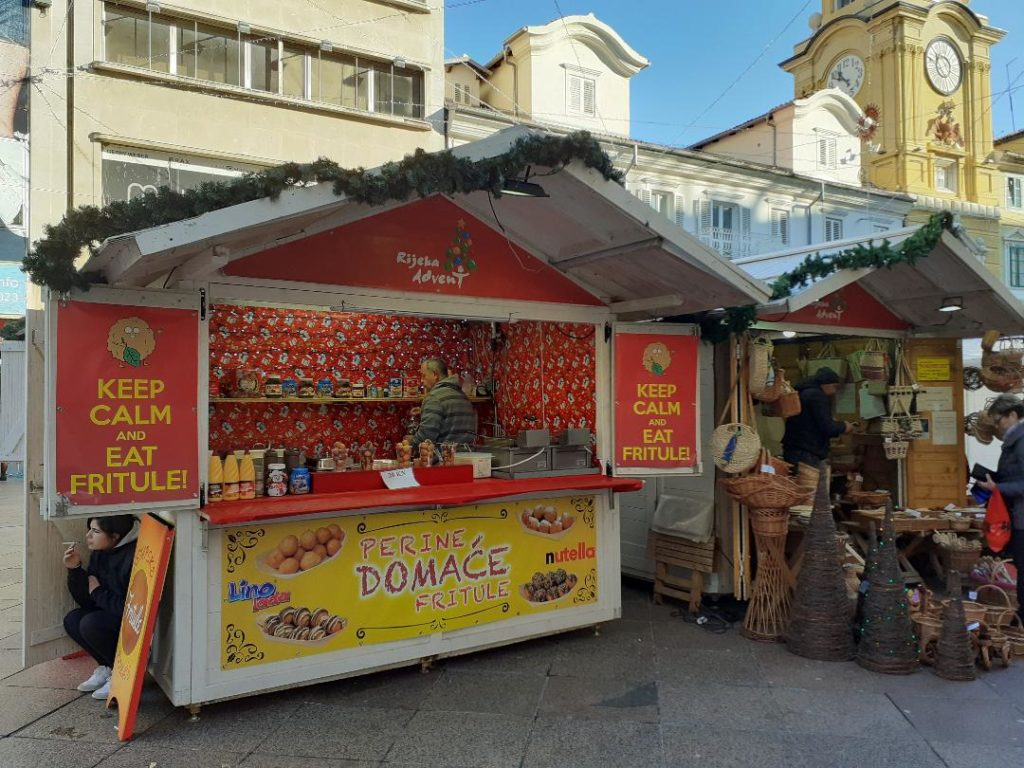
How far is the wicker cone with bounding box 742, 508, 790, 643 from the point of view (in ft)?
17.1

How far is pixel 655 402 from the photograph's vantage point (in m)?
5.36

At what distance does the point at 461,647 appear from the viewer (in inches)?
184

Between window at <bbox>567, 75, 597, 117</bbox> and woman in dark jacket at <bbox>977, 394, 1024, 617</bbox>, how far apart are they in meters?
15.1

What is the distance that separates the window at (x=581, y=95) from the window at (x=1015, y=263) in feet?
51.5

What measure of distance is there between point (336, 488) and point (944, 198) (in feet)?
81.8

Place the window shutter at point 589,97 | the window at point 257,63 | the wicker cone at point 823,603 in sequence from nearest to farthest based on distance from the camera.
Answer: the wicker cone at point 823,603, the window at point 257,63, the window shutter at point 589,97

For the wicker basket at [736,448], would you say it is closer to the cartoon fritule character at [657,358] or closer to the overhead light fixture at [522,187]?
the cartoon fritule character at [657,358]

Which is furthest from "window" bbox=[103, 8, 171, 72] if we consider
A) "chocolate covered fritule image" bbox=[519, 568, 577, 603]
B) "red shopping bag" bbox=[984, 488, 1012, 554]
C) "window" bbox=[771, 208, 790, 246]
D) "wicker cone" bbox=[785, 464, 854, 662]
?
"window" bbox=[771, 208, 790, 246]

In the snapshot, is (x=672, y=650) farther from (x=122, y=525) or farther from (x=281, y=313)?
(x=281, y=313)

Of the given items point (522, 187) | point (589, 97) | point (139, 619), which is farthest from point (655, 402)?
point (589, 97)

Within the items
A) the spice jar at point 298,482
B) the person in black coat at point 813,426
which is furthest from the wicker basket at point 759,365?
the spice jar at point 298,482

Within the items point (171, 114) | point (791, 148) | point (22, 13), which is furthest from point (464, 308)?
point (791, 148)

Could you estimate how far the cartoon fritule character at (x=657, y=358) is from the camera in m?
5.33

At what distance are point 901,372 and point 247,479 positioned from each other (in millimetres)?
6052
